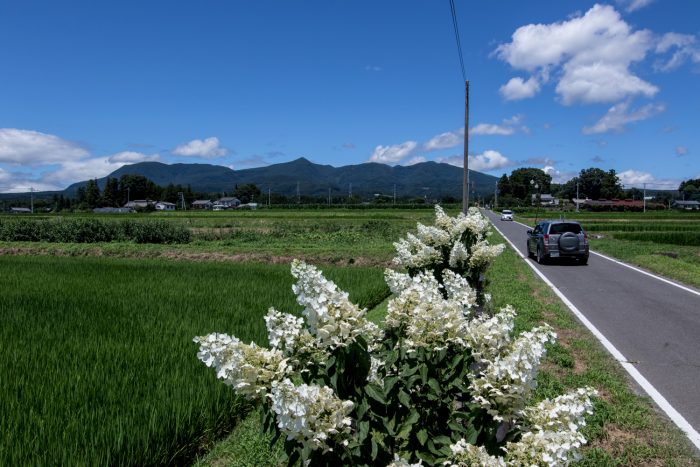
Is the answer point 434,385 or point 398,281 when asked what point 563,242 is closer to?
point 398,281

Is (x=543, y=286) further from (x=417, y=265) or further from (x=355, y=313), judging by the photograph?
(x=355, y=313)

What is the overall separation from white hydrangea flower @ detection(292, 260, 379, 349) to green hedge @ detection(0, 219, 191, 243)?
33.5m

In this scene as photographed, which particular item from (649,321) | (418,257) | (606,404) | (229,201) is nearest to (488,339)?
(606,404)

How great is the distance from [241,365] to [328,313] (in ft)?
1.86

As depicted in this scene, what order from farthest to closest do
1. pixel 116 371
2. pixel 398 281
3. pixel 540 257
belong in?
pixel 540 257, pixel 116 371, pixel 398 281

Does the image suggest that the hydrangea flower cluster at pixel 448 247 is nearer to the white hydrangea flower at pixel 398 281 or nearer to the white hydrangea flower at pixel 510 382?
the white hydrangea flower at pixel 398 281

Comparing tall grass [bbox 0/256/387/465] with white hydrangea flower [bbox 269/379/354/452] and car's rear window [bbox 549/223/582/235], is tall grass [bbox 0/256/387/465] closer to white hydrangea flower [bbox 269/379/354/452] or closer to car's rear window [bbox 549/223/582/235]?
white hydrangea flower [bbox 269/379/354/452]

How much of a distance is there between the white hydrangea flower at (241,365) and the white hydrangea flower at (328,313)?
31cm

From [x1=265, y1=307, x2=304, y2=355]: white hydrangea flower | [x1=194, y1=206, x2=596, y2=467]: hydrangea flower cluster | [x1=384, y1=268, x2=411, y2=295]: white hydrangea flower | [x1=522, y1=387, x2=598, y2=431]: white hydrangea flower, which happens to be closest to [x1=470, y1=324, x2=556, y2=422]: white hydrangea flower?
[x1=194, y1=206, x2=596, y2=467]: hydrangea flower cluster

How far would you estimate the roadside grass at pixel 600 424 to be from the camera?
455 cm

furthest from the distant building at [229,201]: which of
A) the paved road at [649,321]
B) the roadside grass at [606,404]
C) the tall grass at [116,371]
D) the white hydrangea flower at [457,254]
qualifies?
the white hydrangea flower at [457,254]

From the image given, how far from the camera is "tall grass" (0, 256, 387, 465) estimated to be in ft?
13.9

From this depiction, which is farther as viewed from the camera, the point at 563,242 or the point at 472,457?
the point at 563,242

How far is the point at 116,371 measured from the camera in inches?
237
